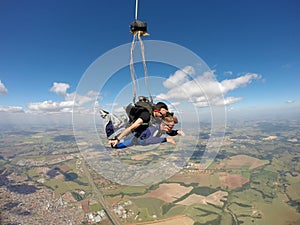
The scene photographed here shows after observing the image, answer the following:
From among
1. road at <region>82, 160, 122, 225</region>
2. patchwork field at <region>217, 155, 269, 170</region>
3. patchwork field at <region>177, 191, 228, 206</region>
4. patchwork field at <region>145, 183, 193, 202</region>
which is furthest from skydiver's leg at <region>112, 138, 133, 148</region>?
patchwork field at <region>217, 155, 269, 170</region>

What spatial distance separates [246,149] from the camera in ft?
150

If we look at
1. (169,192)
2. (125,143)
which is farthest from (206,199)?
(125,143)

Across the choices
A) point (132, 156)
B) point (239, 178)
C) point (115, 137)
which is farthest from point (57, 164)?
point (115, 137)

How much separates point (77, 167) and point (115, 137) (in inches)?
1342

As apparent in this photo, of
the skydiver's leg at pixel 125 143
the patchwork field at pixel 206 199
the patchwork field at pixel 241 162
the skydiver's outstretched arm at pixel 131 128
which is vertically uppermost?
the skydiver's outstretched arm at pixel 131 128

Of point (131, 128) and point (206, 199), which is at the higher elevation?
point (131, 128)

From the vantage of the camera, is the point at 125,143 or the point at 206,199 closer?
the point at 125,143

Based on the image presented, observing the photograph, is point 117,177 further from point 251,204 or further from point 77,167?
point 251,204

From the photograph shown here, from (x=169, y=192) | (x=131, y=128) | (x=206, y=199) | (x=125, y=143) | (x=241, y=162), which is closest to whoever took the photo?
(x=131, y=128)

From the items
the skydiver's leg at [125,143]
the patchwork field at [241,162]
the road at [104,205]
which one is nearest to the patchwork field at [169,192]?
the road at [104,205]

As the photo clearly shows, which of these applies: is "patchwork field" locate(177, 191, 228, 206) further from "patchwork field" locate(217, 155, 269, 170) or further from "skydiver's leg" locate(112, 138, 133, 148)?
"skydiver's leg" locate(112, 138, 133, 148)

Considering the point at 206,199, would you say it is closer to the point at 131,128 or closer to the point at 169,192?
the point at 169,192

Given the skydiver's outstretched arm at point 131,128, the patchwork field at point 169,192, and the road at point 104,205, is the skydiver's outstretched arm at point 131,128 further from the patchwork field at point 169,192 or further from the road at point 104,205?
the patchwork field at point 169,192

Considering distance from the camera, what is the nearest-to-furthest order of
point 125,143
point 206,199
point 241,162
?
point 125,143 < point 206,199 < point 241,162
